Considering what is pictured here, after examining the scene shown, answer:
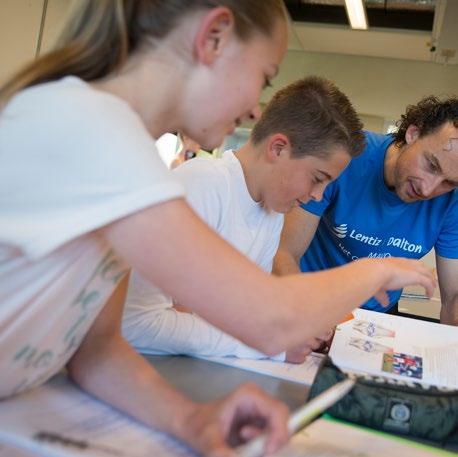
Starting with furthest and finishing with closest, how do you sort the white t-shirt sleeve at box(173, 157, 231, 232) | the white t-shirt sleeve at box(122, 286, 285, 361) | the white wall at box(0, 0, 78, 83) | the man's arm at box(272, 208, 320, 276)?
the white wall at box(0, 0, 78, 83) < the man's arm at box(272, 208, 320, 276) < the white t-shirt sleeve at box(173, 157, 231, 232) < the white t-shirt sleeve at box(122, 286, 285, 361)

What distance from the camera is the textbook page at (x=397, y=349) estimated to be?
3.09 ft

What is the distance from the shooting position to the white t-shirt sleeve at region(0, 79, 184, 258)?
0.45m

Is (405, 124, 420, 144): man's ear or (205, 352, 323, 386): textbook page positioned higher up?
(405, 124, 420, 144): man's ear

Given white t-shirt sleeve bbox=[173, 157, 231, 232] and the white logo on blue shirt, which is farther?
the white logo on blue shirt

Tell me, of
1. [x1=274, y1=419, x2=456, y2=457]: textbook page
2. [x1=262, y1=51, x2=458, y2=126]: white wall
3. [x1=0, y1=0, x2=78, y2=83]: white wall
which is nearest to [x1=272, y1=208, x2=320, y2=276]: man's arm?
[x1=274, y1=419, x2=456, y2=457]: textbook page

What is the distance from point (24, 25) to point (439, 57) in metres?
3.25

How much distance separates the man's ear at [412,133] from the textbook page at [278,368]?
2.79 ft

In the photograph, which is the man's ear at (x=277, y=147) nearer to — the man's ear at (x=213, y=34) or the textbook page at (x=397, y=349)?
the textbook page at (x=397, y=349)

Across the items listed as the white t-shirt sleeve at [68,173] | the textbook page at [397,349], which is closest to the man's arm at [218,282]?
the white t-shirt sleeve at [68,173]

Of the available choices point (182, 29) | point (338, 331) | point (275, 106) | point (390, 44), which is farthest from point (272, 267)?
point (390, 44)

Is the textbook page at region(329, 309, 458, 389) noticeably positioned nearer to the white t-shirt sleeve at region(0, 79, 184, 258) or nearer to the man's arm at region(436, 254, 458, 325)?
the man's arm at region(436, 254, 458, 325)

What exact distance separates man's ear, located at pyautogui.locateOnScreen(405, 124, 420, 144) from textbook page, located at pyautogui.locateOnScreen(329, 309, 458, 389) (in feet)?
1.86

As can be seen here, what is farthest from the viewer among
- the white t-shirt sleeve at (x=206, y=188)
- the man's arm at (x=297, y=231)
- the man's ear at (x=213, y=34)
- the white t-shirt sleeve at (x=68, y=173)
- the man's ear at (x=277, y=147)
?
the man's arm at (x=297, y=231)

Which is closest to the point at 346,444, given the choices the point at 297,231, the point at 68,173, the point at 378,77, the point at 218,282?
the point at 218,282
